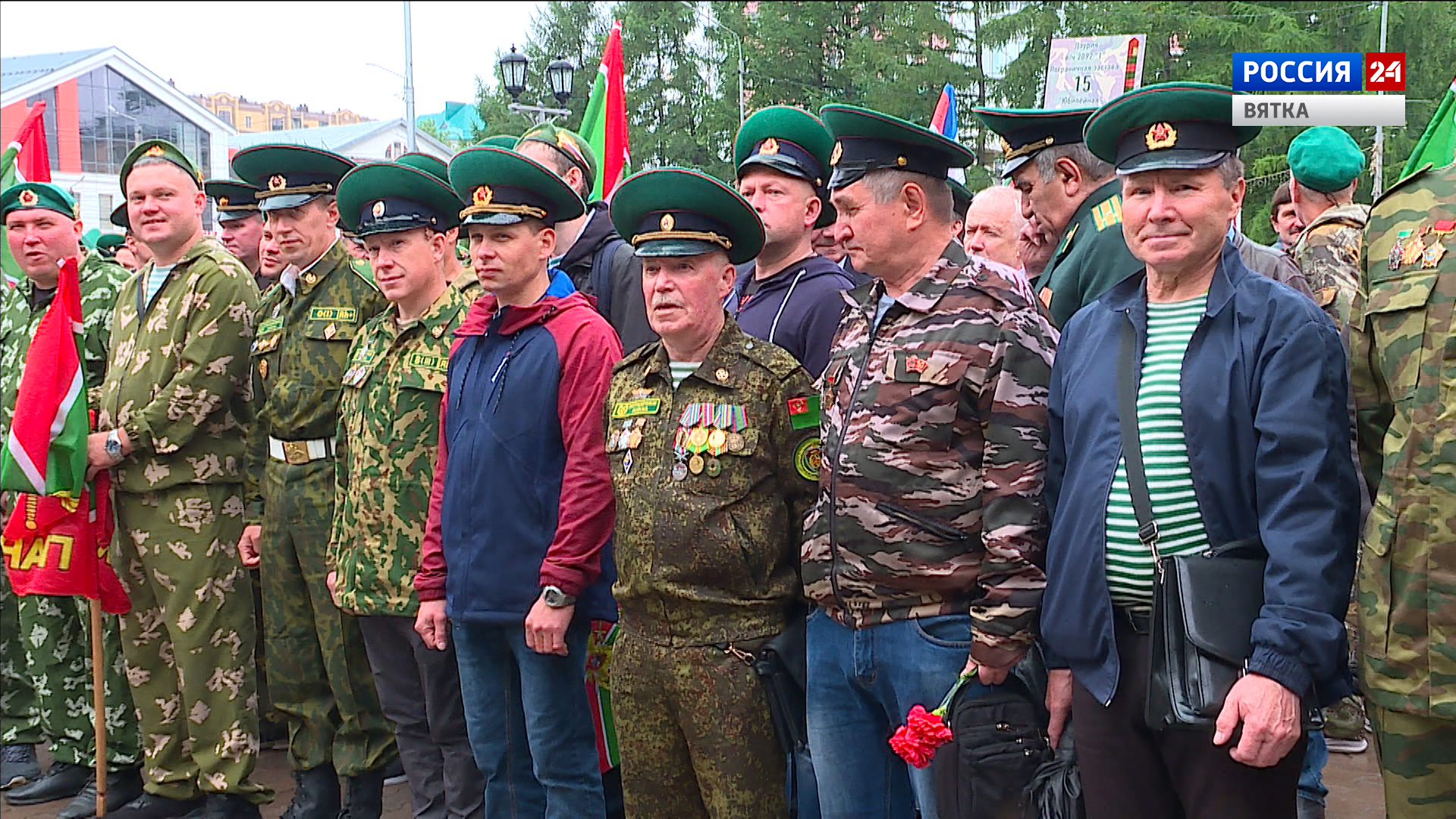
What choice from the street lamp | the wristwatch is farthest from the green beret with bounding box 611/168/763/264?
the street lamp

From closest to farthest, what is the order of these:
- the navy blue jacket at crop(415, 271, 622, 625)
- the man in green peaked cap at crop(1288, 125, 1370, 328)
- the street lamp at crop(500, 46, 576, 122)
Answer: the navy blue jacket at crop(415, 271, 622, 625)
the man in green peaked cap at crop(1288, 125, 1370, 328)
the street lamp at crop(500, 46, 576, 122)

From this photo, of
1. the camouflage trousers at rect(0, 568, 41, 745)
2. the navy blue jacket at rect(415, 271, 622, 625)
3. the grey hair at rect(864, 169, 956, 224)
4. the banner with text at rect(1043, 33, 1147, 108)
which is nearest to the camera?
the grey hair at rect(864, 169, 956, 224)

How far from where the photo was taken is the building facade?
80.4m

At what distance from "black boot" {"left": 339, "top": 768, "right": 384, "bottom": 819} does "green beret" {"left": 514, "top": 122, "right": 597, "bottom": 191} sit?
253 cm

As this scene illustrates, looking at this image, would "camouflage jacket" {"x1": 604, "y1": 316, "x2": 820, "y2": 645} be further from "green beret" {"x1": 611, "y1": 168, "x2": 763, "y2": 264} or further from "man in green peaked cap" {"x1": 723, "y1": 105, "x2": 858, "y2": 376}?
"man in green peaked cap" {"x1": 723, "y1": 105, "x2": 858, "y2": 376}

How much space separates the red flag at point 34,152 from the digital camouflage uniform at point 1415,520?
570 cm

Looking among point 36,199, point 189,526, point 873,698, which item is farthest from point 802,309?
point 36,199

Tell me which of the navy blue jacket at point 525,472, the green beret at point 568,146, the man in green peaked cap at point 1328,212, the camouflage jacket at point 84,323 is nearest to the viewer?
the navy blue jacket at point 525,472

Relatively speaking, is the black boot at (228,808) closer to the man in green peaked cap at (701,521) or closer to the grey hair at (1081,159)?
the man in green peaked cap at (701,521)

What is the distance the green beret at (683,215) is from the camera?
3.70 meters

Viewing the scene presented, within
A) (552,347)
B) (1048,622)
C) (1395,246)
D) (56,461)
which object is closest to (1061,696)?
(1048,622)

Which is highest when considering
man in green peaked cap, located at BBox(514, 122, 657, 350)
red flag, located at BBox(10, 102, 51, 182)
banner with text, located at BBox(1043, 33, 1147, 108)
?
banner with text, located at BBox(1043, 33, 1147, 108)

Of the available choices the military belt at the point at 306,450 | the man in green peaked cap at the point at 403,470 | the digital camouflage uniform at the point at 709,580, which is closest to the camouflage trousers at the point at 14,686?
the military belt at the point at 306,450

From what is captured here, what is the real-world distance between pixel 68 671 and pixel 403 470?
2.56m
